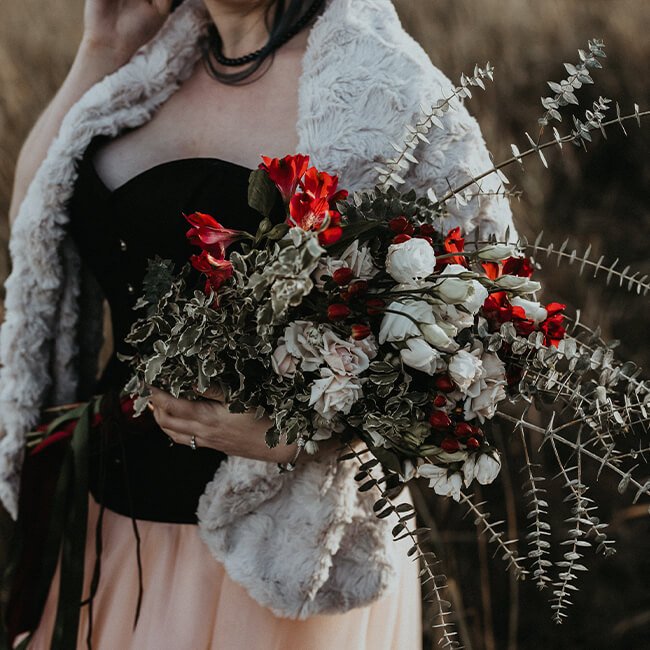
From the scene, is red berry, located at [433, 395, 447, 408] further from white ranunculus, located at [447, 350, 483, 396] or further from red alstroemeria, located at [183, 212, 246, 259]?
red alstroemeria, located at [183, 212, 246, 259]

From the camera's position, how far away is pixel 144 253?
146 centimetres

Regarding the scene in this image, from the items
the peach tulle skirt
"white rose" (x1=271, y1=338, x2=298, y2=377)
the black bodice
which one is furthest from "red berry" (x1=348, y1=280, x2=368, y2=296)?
the peach tulle skirt

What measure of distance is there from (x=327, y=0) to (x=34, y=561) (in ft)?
3.93

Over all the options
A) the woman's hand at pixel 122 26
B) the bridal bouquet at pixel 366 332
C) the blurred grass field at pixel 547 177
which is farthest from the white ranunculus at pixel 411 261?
the blurred grass field at pixel 547 177

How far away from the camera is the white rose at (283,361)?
956mm

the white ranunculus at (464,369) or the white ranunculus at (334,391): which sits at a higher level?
the white ranunculus at (464,369)

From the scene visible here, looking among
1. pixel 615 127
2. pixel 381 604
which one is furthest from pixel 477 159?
pixel 615 127

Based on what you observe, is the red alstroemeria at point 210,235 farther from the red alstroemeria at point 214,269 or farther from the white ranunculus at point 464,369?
the white ranunculus at point 464,369

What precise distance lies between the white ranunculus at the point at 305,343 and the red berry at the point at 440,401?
0.15 metres

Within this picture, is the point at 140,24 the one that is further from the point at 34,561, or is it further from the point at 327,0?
the point at 34,561

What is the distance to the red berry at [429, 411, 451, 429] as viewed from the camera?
97cm

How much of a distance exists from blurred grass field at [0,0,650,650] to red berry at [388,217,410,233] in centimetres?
177

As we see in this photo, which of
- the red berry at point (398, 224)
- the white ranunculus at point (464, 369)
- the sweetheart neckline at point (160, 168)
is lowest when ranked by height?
the white ranunculus at point (464, 369)

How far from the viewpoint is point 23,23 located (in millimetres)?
3021
